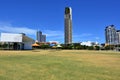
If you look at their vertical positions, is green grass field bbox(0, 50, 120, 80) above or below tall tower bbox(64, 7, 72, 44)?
below

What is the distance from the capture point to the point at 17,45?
302 ft

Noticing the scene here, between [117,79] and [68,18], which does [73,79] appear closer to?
[117,79]

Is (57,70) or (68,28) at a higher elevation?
(68,28)

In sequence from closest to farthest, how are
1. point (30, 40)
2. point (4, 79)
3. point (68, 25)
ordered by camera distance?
point (4, 79) < point (30, 40) < point (68, 25)

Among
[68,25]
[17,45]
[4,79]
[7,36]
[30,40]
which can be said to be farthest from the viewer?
[68,25]

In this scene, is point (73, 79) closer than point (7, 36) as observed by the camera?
Yes

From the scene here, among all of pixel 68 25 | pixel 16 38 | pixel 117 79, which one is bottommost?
pixel 117 79

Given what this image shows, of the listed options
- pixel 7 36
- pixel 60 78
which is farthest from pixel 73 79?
pixel 7 36

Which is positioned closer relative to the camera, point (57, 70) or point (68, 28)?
point (57, 70)

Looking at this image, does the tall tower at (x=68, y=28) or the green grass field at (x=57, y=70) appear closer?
the green grass field at (x=57, y=70)

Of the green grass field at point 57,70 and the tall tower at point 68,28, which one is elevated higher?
the tall tower at point 68,28

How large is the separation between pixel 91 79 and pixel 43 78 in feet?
8.38

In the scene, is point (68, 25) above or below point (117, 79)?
above

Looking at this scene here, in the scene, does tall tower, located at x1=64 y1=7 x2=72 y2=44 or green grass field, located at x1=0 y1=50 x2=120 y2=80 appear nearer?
green grass field, located at x1=0 y1=50 x2=120 y2=80
